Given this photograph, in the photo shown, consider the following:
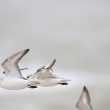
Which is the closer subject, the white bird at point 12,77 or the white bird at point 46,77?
the white bird at point 12,77

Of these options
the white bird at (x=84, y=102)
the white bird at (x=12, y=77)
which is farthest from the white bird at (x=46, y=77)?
the white bird at (x=84, y=102)

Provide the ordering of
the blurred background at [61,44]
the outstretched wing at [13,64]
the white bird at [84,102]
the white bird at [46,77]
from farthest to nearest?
1. the blurred background at [61,44]
2. the white bird at [84,102]
3. the white bird at [46,77]
4. the outstretched wing at [13,64]

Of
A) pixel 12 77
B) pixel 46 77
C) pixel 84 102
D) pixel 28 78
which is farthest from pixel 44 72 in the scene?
pixel 84 102

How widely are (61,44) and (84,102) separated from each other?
1.83 ft

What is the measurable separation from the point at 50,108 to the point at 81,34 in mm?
708

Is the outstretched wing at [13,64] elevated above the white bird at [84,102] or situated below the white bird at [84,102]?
above

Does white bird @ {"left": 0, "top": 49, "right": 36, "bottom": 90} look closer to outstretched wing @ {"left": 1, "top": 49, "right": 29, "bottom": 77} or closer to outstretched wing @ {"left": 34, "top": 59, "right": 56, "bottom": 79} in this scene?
outstretched wing @ {"left": 1, "top": 49, "right": 29, "bottom": 77}

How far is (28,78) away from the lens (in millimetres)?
3625

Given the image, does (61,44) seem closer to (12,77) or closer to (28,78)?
(28,78)

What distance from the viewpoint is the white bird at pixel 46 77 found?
3674mm

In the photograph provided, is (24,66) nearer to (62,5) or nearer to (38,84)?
(38,84)

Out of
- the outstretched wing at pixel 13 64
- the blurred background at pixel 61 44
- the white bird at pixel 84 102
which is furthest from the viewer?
the blurred background at pixel 61 44

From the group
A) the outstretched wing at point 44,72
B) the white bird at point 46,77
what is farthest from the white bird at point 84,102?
the outstretched wing at point 44,72

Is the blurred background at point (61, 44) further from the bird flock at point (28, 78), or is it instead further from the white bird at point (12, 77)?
the white bird at point (12, 77)
